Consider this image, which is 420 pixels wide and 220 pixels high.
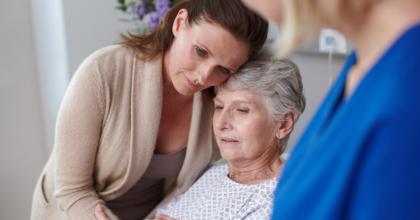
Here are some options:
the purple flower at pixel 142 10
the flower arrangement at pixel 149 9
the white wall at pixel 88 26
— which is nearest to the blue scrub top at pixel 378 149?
the flower arrangement at pixel 149 9

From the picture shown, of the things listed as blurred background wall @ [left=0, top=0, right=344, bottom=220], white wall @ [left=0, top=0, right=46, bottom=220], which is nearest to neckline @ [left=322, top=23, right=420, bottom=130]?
blurred background wall @ [left=0, top=0, right=344, bottom=220]

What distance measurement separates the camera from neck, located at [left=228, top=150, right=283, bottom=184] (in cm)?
128

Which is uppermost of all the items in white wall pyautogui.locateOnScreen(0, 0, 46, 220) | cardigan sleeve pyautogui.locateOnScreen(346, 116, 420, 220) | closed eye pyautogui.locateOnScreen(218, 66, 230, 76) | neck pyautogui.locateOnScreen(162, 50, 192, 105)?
cardigan sleeve pyautogui.locateOnScreen(346, 116, 420, 220)

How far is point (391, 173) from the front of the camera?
1.43 ft

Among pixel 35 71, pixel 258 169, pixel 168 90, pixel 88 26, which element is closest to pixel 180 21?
pixel 168 90

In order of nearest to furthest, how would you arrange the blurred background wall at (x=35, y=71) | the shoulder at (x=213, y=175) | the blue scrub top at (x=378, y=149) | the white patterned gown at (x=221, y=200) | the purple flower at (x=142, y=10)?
the blue scrub top at (x=378, y=149)
the white patterned gown at (x=221, y=200)
the shoulder at (x=213, y=175)
the purple flower at (x=142, y=10)
the blurred background wall at (x=35, y=71)

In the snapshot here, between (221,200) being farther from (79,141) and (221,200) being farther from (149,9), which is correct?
A: (149,9)

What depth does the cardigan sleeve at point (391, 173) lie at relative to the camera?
0.43 metres

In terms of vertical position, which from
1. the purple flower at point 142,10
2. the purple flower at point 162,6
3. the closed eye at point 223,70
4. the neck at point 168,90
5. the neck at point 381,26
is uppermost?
the neck at point 381,26

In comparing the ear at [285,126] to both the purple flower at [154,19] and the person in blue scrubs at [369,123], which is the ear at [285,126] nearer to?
the purple flower at [154,19]

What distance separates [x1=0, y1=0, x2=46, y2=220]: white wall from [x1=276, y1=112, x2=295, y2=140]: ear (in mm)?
1361

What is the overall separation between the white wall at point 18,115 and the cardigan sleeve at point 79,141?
0.96m

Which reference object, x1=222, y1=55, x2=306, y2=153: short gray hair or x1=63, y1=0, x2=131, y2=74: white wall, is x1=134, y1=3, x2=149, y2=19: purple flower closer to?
x1=63, y1=0, x2=131, y2=74: white wall

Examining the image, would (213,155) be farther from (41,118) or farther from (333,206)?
(41,118)
